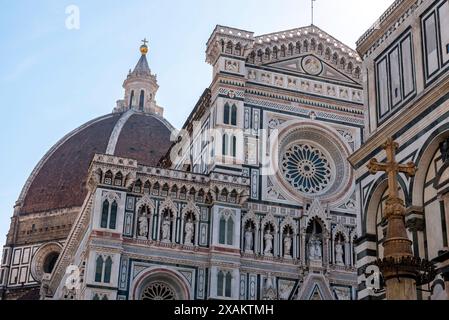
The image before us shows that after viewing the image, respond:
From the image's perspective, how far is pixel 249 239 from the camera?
29.8 metres

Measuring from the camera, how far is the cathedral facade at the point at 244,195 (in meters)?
28.3

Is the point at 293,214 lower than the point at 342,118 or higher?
lower

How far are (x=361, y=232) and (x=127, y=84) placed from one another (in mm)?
59779

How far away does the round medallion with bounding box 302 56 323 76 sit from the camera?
33969mm

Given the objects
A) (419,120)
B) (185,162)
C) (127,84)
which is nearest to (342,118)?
(185,162)

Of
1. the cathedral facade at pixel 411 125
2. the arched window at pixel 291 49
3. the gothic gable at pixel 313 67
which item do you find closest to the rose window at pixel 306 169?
the gothic gable at pixel 313 67

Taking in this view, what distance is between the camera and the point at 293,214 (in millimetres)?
31000

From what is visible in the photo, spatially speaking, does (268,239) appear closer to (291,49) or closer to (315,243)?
(315,243)

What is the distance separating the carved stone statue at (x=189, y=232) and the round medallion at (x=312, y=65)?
9.15 m

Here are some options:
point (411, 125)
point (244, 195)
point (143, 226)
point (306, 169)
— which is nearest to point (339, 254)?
point (306, 169)

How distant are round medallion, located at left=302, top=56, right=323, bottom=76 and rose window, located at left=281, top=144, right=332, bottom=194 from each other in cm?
336
